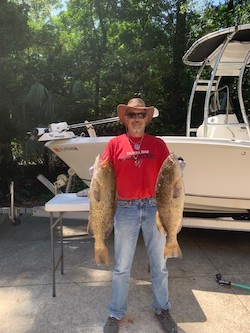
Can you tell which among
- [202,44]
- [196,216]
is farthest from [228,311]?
[202,44]

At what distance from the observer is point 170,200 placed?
252 cm

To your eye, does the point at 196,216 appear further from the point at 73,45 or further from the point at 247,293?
the point at 73,45

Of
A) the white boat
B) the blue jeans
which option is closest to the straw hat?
the blue jeans

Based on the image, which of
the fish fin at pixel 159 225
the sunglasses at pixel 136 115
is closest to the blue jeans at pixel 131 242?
the fish fin at pixel 159 225

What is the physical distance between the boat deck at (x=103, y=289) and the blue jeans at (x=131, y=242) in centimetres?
35

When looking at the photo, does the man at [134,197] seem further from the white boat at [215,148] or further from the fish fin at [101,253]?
the white boat at [215,148]

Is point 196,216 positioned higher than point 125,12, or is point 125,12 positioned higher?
point 125,12

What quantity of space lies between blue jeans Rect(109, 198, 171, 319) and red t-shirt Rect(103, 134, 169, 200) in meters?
0.08

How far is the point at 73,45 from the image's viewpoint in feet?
31.5

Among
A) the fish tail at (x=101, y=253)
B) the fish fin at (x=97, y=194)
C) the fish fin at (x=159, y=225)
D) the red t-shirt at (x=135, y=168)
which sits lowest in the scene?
the fish tail at (x=101, y=253)

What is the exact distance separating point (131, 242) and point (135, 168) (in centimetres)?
59

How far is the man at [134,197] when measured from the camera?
2.74 m

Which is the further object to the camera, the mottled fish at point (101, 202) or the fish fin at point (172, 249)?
the fish fin at point (172, 249)

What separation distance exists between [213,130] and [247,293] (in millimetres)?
2192
